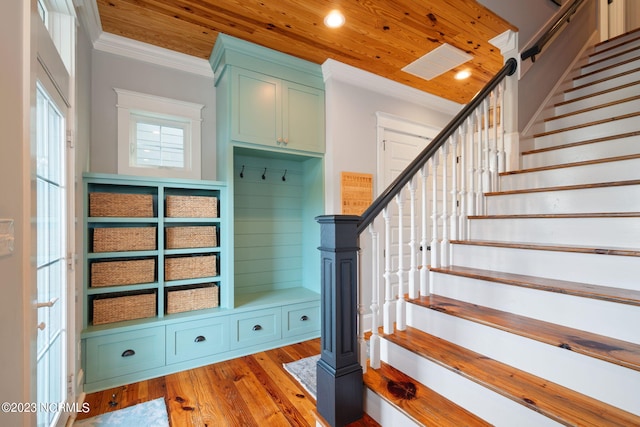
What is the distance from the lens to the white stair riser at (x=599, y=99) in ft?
6.98

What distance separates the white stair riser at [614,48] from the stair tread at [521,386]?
3249 mm

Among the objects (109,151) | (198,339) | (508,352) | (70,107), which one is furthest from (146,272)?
(508,352)

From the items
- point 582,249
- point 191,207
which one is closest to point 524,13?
point 582,249

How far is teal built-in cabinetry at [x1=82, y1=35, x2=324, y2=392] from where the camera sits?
215 cm

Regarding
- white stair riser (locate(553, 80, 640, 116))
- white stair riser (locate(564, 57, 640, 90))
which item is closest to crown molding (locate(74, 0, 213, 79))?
white stair riser (locate(553, 80, 640, 116))

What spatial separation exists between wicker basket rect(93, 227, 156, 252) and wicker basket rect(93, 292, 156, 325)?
15.3 inches

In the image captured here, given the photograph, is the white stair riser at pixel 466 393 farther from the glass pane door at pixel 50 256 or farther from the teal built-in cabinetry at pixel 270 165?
the glass pane door at pixel 50 256

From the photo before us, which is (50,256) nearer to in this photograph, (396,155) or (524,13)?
(396,155)

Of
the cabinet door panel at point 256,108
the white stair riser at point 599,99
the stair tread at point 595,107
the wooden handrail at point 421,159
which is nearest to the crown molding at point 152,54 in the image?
the cabinet door panel at point 256,108

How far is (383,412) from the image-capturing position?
4.27 feet

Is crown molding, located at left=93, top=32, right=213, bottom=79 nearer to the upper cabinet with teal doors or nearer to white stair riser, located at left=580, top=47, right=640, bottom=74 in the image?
the upper cabinet with teal doors

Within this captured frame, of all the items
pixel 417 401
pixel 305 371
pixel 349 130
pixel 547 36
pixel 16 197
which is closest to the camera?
pixel 16 197

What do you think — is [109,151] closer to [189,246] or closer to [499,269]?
[189,246]

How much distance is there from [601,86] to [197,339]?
4.09 m
